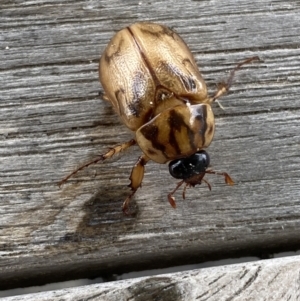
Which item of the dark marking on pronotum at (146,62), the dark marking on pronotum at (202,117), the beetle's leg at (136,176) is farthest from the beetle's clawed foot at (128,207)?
the dark marking on pronotum at (146,62)

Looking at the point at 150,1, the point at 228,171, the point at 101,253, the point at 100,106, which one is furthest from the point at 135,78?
the point at 101,253

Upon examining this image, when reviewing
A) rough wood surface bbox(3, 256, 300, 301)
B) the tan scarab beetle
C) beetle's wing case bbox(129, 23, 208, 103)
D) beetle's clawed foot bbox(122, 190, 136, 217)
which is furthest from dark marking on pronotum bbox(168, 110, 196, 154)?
rough wood surface bbox(3, 256, 300, 301)

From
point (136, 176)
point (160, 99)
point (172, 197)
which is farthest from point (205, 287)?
point (160, 99)

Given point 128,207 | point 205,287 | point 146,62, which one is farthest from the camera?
point 128,207

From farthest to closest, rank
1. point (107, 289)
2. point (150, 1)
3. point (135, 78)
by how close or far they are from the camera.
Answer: point (150, 1), point (135, 78), point (107, 289)

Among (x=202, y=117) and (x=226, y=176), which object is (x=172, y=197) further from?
(x=202, y=117)

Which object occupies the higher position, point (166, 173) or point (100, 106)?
point (100, 106)

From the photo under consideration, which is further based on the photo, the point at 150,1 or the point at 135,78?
the point at 150,1

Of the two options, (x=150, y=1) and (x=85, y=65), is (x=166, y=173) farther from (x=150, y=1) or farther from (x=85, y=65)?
(x=150, y=1)
